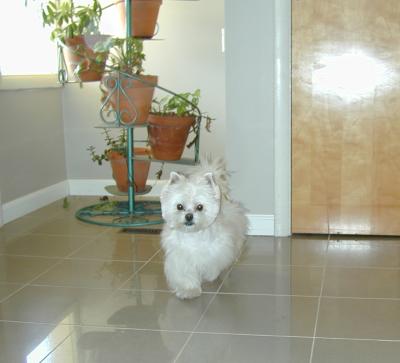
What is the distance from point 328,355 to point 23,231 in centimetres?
242

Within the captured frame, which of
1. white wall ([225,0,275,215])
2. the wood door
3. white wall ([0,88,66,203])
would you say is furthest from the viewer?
white wall ([0,88,66,203])

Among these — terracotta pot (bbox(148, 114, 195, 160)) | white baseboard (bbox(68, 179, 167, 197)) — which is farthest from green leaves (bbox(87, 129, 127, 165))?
terracotta pot (bbox(148, 114, 195, 160))

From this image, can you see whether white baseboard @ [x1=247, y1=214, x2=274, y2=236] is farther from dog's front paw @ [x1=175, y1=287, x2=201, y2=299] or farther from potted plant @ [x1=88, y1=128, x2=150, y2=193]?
dog's front paw @ [x1=175, y1=287, x2=201, y2=299]

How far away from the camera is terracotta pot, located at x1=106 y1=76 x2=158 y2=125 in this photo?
13.2 ft

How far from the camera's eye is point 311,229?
152 inches

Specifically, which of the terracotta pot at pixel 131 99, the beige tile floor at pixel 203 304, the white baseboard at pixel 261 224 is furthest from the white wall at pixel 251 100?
the terracotta pot at pixel 131 99

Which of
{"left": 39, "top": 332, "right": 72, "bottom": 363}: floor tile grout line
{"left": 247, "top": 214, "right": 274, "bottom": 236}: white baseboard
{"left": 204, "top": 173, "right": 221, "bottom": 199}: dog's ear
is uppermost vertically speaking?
{"left": 204, "top": 173, "right": 221, "bottom": 199}: dog's ear

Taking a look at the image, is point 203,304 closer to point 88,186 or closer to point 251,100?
point 251,100

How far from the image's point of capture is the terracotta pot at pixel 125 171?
4.46m

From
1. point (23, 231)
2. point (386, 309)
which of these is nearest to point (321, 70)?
point (386, 309)

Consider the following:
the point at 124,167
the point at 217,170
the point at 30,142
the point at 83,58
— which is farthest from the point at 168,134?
the point at 30,142

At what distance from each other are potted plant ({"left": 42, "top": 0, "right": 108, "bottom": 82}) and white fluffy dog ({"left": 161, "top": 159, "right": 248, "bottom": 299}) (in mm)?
1280

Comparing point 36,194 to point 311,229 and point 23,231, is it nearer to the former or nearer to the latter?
point 23,231

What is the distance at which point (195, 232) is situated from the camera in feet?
9.68
